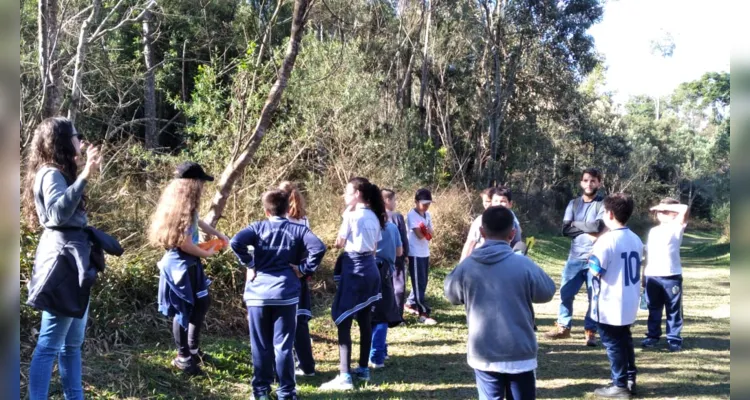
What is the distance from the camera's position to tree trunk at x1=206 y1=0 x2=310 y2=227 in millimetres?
6730

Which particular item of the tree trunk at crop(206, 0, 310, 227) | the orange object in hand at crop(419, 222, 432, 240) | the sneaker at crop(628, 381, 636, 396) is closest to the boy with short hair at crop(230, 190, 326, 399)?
the tree trunk at crop(206, 0, 310, 227)

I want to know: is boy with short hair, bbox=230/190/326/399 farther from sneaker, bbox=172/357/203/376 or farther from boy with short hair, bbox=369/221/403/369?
boy with short hair, bbox=369/221/403/369

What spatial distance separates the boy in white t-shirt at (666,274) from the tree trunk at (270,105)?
4.88m

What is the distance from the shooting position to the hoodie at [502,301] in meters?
3.64

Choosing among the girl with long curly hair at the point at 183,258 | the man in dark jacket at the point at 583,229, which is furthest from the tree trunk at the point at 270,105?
the man in dark jacket at the point at 583,229

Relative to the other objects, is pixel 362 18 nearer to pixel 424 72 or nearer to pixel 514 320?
pixel 424 72

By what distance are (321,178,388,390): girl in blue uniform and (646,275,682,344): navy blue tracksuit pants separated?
381 cm

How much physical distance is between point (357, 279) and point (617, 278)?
2.35 m

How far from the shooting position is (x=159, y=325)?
6.51 m

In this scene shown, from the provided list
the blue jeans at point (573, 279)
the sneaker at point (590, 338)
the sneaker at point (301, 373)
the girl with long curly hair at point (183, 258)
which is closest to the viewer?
the girl with long curly hair at point (183, 258)

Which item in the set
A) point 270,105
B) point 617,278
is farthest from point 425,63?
point 617,278

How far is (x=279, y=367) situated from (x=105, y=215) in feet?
12.3

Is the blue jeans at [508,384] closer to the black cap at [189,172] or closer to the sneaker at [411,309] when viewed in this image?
the black cap at [189,172]

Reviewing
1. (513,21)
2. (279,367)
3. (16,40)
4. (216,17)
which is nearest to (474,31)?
(513,21)
